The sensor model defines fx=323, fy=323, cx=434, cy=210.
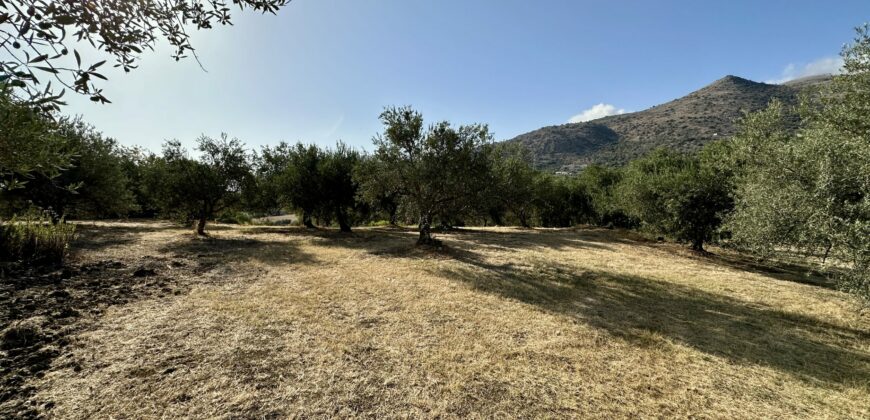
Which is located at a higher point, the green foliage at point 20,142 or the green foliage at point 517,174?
the green foliage at point 517,174

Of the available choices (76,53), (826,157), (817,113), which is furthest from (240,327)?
(817,113)

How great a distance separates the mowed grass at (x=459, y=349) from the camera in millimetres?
5117

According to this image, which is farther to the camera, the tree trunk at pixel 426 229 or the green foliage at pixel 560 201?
the green foliage at pixel 560 201

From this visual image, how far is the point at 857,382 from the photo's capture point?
6441 mm

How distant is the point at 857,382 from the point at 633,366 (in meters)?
4.36

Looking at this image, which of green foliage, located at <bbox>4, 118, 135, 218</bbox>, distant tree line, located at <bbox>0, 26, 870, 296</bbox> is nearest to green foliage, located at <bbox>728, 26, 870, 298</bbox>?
distant tree line, located at <bbox>0, 26, 870, 296</bbox>

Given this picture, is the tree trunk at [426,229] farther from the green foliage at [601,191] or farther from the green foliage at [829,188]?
the green foliage at [601,191]

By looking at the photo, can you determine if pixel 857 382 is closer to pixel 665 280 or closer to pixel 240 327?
pixel 665 280

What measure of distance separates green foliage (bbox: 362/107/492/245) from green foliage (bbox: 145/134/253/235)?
10.5 m

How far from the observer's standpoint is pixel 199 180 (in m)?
21.0

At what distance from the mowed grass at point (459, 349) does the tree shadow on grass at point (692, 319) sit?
0.07 m

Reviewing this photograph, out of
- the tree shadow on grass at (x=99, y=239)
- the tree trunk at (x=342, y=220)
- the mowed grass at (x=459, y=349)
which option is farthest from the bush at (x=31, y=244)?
the tree trunk at (x=342, y=220)

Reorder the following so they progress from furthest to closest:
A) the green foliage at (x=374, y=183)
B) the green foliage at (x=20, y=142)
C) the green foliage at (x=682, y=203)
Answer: the green foliage at (x=682, y=203)
the green foliage at (x=374, y=183)
the green foliage at (x=20, y=142)

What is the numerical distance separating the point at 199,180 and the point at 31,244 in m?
10.2
